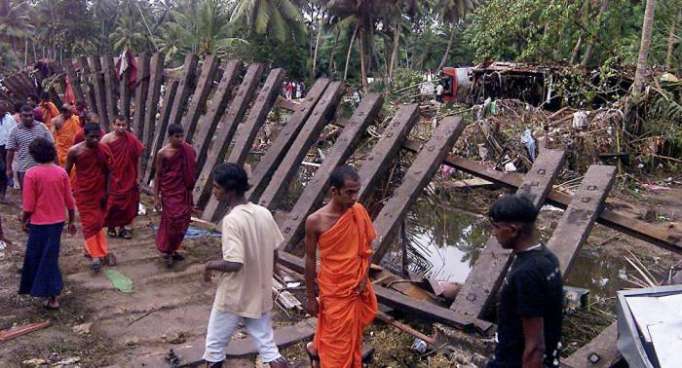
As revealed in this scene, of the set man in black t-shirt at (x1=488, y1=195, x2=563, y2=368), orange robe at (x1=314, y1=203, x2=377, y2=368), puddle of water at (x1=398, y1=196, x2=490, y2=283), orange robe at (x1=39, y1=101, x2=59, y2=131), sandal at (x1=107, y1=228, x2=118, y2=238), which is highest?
man in black t-shirt at (x1=488, y1=195, x2=563, y2=368)

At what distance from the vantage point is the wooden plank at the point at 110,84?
32.4 feet

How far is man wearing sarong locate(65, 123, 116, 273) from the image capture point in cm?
549

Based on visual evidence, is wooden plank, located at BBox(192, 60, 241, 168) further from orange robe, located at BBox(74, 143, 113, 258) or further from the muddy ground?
orange robe, located at BBox(74, 143, 113, 258)

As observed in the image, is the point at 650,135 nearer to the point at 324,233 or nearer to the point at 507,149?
the point at 507,149

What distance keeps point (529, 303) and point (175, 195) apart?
166 inches

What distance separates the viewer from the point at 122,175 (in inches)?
240

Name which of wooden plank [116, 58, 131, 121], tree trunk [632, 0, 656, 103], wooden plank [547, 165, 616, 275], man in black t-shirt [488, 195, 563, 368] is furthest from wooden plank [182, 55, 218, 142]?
tree trunk [632, 0, 656, 103]

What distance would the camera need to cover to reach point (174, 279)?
541cm

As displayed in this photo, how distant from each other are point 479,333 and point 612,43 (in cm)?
1540

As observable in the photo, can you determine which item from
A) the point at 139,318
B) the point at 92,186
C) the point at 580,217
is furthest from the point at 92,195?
the point at 580,217

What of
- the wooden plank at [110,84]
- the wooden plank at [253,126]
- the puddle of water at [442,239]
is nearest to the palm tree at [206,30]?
the wooden plank at [110,84]

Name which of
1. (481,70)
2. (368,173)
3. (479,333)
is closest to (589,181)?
(479,333)

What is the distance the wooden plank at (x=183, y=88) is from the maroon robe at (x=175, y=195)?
2250 millimetres

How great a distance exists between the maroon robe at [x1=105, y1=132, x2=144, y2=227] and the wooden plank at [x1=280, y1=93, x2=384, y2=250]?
1930 millimetres
